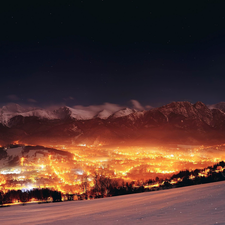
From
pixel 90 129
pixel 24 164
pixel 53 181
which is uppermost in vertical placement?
pixel 90 129

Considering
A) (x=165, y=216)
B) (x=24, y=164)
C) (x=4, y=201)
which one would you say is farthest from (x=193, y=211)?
(x=24, y=164)

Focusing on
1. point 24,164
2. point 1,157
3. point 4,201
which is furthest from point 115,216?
point 1,157

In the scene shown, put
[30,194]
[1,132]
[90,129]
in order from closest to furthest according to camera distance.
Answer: [30,194]
[1,132]
[90,129]

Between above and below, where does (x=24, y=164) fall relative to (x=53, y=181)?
above

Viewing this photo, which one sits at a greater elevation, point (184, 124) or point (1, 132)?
point (1, 132)

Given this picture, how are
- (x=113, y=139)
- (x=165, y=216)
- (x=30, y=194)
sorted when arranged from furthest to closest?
(x=113, y=139) → (x=30, y=194) → (x=165, y=216)

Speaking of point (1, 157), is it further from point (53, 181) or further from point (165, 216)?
point (165, 216)

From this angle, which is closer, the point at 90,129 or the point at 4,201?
the point at 4,201

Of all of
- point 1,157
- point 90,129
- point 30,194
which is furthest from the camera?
point 90,129

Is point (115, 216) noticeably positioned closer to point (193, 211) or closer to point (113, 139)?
point (193, 211)

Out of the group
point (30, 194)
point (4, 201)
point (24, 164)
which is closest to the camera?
point (4, 201)
